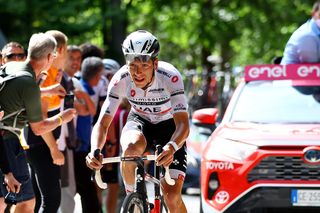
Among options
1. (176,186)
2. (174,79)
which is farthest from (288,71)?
(176,186)

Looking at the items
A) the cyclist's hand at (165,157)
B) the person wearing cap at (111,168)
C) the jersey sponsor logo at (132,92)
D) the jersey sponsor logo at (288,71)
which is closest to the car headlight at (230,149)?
the jersey sponsor logo at (288,71)

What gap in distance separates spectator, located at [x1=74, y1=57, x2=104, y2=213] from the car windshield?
1.54 m

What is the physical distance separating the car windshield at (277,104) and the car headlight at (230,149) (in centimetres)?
62

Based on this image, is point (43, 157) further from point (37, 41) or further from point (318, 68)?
point (318, 68)

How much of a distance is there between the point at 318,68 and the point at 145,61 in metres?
3.44

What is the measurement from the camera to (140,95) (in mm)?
8305

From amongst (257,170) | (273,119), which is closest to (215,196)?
(257,170)

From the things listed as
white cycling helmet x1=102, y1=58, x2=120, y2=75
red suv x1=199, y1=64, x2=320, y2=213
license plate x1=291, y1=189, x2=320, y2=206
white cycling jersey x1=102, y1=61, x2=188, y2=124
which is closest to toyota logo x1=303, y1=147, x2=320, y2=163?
red suv x1=199, y1=64, x2=320, y2=213

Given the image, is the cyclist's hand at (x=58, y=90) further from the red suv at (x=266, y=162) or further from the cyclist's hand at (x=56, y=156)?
the red suv at (x=266, y=162)

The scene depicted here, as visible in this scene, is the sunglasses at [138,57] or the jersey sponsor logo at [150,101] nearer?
the sunglasses at [138,57]

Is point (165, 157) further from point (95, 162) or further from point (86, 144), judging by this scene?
point (86, 144)

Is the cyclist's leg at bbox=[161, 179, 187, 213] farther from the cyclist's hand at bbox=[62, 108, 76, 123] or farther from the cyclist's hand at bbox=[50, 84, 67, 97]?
the cyclist's hand at bbox=[50, 84, 67, 97]

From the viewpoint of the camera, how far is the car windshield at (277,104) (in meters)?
10.3

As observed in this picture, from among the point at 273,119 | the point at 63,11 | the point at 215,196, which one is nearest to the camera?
the point at 215,196
